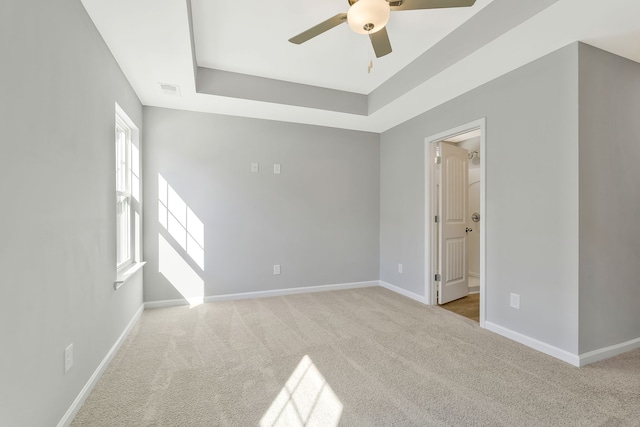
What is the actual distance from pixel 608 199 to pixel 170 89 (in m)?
4.01

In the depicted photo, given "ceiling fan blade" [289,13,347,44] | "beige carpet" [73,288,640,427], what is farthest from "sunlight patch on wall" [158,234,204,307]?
"ceiling fan blade" [289,13,347,44]

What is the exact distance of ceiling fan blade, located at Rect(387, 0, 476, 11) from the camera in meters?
1.66

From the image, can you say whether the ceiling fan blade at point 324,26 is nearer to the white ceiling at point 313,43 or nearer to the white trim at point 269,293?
the white ceiling at point 313,43

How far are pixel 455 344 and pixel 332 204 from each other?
243cm

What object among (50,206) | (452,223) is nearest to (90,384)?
(50,206)

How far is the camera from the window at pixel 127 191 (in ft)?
9.64

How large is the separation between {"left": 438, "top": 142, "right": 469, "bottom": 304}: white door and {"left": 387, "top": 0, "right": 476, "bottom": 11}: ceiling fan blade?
2.14 meters

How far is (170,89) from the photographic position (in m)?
3.07

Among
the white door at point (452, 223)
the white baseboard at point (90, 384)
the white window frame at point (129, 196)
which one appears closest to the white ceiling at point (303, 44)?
the white window frame at point (129, 196)

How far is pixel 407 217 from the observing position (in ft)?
13.4

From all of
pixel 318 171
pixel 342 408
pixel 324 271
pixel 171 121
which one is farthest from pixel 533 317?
pixel 171 121

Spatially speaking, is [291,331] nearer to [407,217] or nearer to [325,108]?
[407,217]

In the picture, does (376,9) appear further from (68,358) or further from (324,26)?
(68,358)

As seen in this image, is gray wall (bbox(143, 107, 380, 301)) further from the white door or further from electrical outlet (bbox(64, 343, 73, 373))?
electrical outlet (bbox(64, 343, 73, 373))
